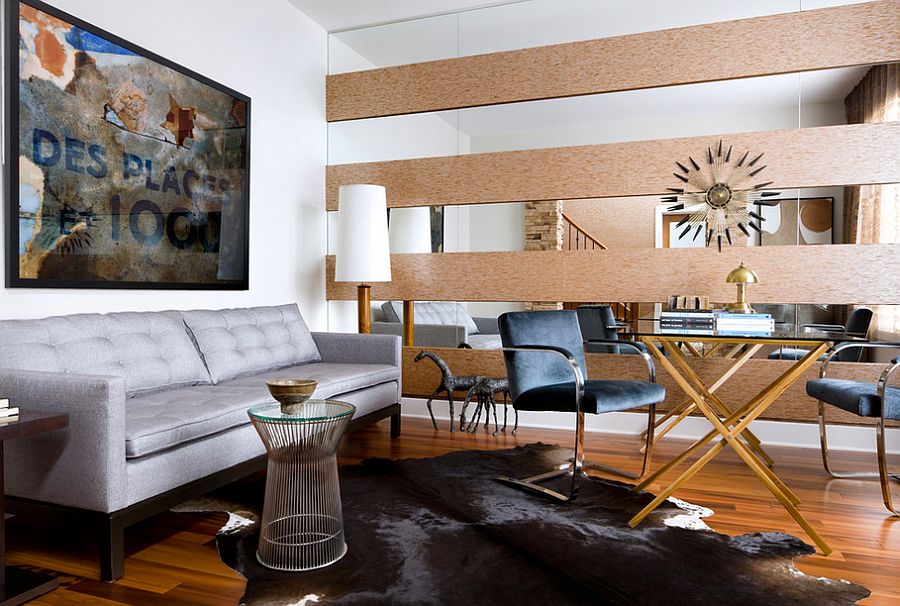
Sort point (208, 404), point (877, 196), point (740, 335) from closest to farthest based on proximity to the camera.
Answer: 1. point (208, 404)
2. point (740, 335)
3. point (877, 196)

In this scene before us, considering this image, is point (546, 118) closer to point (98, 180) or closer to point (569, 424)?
point (569, 424)

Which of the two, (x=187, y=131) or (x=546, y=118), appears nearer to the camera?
(x=187, y=131)

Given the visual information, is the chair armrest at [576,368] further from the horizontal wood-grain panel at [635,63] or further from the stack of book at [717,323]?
the horizontal wood-grain panel at [635,63]

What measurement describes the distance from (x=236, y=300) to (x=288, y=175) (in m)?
1.14

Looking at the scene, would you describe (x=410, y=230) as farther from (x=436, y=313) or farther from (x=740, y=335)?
(x=740, y=335)

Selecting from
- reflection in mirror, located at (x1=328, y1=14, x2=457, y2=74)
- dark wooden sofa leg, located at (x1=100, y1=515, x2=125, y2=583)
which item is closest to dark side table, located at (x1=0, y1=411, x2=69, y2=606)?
dark wooden sofa leg, located at (x1=100, y1=515, x2=125, y2=583)

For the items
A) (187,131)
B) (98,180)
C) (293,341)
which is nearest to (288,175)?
(187,131)

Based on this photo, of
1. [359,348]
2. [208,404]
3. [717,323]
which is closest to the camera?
[208,404]

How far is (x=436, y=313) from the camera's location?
5.12 meters

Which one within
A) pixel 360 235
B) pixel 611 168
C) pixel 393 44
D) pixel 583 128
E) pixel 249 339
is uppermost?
pixel 393 44

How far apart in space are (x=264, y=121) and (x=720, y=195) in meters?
3.22

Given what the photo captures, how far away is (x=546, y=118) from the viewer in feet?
15.6

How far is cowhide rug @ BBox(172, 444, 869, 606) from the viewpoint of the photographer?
2.07 meters

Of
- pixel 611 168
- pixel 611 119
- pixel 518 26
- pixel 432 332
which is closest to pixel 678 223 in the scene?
pixel 611 168
